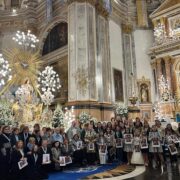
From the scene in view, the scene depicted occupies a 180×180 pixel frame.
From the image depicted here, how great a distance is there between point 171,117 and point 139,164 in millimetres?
10765

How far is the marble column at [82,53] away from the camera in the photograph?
47.5 ft

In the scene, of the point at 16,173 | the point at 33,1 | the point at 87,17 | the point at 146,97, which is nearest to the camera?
the point at 16,173

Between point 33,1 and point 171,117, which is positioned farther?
point 33,1

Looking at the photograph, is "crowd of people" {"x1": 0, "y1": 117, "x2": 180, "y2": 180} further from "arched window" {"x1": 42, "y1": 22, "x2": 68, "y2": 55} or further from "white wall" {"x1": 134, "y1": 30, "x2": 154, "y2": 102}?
"white wall" {"x1": 134, "y1": 30, "x2": 154, "y2": 102}

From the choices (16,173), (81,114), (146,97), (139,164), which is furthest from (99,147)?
(146,97)

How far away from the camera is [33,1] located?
73.5 feet

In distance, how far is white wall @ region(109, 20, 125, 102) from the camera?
749 inches

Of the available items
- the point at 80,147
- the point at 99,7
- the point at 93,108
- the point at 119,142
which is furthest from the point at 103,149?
the point at 99,7

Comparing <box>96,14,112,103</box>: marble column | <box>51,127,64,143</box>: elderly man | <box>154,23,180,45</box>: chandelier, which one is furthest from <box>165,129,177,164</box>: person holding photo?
<box>154,23,180,45</box>: chandelier

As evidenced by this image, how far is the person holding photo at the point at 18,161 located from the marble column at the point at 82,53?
800cm

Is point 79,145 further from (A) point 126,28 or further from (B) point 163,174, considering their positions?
(A) point 126,28

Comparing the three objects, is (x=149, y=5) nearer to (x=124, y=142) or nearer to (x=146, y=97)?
(x=146, y=97)

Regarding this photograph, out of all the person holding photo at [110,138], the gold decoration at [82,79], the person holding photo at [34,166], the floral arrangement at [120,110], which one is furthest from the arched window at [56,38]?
the person holding photo at [34,166]

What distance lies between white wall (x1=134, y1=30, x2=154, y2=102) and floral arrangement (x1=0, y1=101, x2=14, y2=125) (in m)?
11.8
